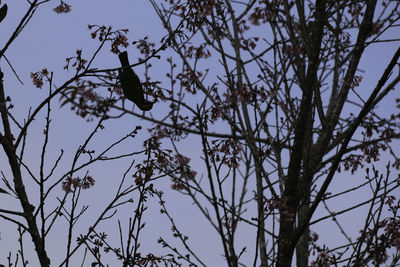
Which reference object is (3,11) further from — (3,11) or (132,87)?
(132,87)

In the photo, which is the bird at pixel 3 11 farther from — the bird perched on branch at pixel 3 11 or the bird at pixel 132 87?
the bird at pixel 132 87

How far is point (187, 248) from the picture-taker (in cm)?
412

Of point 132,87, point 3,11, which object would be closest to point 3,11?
point 3,11

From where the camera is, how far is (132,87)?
181 inches

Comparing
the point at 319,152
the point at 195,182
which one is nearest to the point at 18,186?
the point at 195,182

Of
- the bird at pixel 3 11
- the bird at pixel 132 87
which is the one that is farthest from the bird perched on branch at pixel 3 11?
the bird at pixel 132 87

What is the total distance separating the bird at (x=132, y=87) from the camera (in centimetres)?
446

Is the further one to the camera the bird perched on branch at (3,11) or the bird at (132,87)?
the bird at (132,87)

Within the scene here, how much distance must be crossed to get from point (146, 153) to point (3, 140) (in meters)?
1.14

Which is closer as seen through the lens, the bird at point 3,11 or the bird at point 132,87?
the bird at point 3,11

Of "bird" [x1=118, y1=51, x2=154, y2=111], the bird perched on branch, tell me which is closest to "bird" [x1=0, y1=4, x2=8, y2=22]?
the bird perched on branch

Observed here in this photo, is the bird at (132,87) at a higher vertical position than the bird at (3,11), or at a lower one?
higher

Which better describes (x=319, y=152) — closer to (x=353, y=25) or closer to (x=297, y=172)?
(x=297, y=172)

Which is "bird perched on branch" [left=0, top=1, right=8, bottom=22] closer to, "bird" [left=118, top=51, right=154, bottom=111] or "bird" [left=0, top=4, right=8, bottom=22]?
"bird" [left=0, top=4, right=8, bottom=22]
